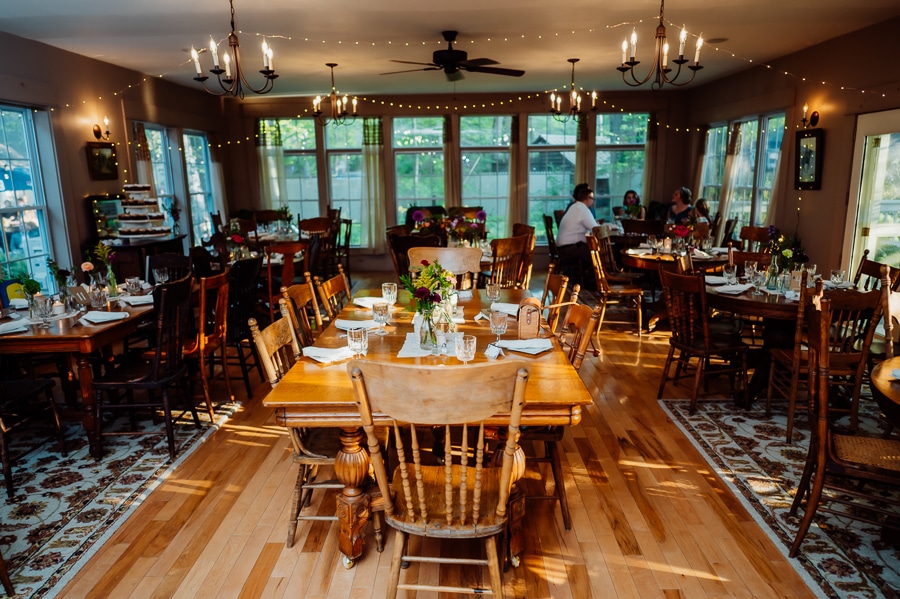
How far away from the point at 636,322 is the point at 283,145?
6489mm

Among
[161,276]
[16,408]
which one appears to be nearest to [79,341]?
[16,408]

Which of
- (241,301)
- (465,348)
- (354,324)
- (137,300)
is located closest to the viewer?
(465,348)

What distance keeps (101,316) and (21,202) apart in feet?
9.21

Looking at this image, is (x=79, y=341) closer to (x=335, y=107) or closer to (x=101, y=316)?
(x=101, y=316)

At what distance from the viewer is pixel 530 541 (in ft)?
8.59

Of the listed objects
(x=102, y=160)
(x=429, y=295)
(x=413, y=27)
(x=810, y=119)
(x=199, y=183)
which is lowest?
(x=429, y=295)

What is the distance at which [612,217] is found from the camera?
990cm

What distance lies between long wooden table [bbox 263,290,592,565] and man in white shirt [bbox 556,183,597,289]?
4447mm

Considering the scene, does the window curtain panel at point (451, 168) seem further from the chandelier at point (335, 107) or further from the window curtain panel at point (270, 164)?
the window curtain panel at point (270, 164)

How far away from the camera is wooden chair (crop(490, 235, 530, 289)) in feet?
16.2

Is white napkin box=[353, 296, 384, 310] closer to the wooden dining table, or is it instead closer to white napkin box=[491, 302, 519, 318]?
white napkin box=[491, 302, 519, 318]

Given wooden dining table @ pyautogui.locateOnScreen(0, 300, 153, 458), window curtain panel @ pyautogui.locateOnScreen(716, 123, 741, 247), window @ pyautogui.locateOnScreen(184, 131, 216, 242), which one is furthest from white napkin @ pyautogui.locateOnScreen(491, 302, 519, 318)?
window @ pyautogui.locateOnScreen(184, 131, 216, 242)

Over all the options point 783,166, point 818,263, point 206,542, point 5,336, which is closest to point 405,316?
point 206,542

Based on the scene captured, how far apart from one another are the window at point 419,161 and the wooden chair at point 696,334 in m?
6.42
